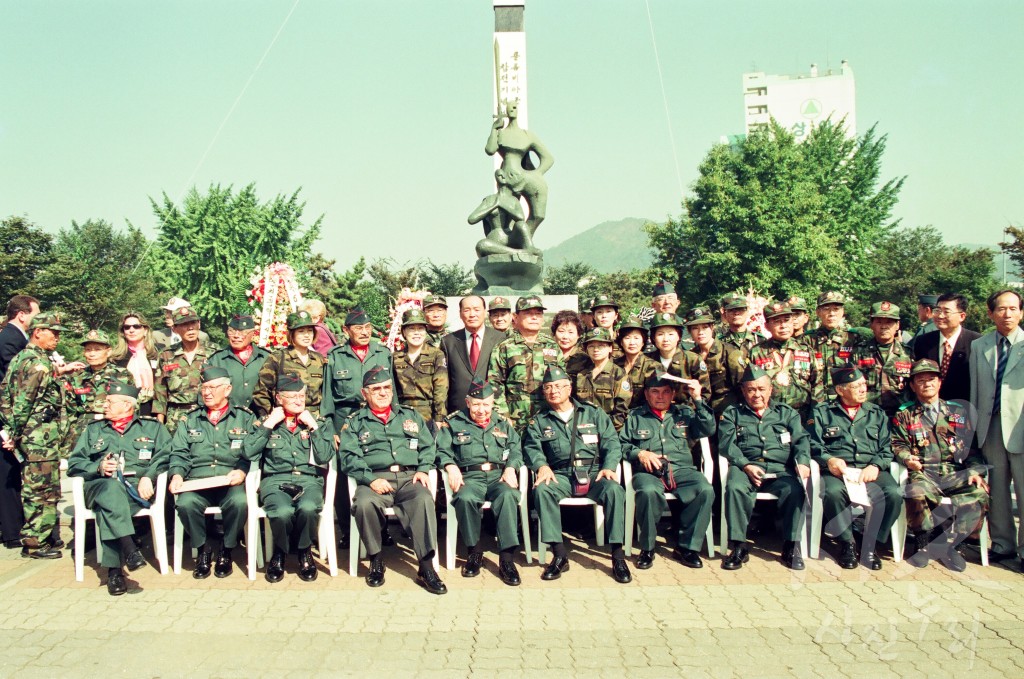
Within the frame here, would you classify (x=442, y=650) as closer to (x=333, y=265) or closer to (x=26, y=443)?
(x=26, y=443)

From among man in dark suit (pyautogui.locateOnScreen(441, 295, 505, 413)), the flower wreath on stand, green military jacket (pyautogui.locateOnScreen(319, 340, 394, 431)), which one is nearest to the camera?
green military jacket (pyautogui.locateOnScreen(319, 340, 394, 431))

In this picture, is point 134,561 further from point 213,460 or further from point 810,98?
point 810,98

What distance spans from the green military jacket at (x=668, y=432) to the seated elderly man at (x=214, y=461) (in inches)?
94.8

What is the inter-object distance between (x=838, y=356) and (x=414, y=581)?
3380 millimetres

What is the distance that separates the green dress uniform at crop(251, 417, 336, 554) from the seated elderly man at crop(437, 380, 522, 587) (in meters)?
0.76

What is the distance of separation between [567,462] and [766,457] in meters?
1.28

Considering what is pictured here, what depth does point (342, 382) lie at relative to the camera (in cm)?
545

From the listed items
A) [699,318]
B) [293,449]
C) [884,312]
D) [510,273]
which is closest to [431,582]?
[293,449]

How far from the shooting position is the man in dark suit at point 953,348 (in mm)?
5160

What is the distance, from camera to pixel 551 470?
4965mm

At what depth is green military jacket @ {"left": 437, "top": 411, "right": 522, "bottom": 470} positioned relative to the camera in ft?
16.2

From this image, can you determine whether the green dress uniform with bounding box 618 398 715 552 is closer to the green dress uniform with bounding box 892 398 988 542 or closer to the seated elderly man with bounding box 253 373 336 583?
the green dress uniform with bounding box 892 398 988 542

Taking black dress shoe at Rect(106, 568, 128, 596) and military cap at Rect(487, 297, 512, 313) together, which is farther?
military cap at Rect(487, 297, 512, 313)

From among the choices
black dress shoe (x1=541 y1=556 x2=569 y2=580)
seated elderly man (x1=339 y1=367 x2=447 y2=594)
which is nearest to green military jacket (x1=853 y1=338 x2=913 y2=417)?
black dress shoe (x1=541 y1=556 x2=569 y2=580)
